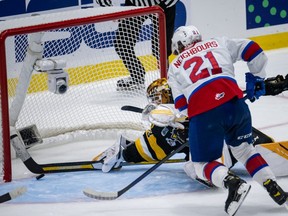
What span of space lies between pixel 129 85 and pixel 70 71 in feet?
1.59

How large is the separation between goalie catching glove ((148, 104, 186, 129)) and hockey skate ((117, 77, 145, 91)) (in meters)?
1.16

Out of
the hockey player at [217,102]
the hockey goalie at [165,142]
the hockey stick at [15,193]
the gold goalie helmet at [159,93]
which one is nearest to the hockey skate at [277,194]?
the hockey player at [217,102]

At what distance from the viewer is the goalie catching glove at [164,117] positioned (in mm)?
3523

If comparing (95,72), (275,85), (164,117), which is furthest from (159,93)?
(95,72)

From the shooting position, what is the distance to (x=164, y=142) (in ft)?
12.7

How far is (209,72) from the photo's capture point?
3301 mm

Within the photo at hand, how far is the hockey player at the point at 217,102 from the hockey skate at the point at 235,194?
0.06 feet

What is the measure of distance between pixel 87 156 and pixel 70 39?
0.85 metres

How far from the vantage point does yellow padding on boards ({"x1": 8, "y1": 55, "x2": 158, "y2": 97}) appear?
4.58 meters

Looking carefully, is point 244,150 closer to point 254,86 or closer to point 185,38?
point 254,86

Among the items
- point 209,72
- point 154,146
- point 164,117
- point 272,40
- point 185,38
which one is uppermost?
point 185,38

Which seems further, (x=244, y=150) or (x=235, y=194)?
(x=244, y=150)

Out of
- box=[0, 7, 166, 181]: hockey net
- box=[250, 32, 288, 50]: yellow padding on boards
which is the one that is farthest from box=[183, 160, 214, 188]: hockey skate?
box=[250, 32, 288, 50]: yellow padding on boards

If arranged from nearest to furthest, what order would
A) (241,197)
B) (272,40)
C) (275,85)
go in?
(241,197), (275,85), (272,40)
